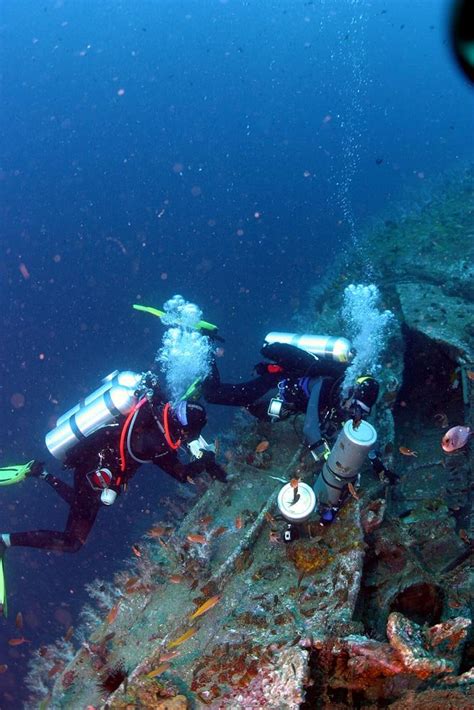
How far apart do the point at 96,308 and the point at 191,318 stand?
95.0 feet

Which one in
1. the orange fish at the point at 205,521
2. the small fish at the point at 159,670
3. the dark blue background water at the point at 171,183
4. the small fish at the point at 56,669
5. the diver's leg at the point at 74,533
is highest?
the dark blue background water at the point at 171,183

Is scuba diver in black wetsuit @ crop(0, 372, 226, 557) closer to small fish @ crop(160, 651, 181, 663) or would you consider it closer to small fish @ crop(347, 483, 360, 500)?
small fish @ crop(347, 483, 360, 500)

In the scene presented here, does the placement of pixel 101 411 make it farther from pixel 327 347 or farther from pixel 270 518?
pixel 327 347

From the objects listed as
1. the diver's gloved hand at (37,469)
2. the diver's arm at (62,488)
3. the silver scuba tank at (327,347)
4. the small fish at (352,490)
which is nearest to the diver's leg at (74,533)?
the diver's arm at (62,488)

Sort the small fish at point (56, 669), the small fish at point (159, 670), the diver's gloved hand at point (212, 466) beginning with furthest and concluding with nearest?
the diver's gloved hand at point (212, 466), the small fish at point (56, 669), the small fish at point (159, 670)

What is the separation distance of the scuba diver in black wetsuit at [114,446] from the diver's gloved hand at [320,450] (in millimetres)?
1287

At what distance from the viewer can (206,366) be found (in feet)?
26.5

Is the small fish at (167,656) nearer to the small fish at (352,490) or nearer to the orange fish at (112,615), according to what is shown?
the orange fish at (112,615)

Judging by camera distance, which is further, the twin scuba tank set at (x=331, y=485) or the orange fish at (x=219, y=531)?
the orange fish at (x=219, y=531)

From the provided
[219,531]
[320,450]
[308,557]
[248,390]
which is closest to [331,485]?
[308,557]

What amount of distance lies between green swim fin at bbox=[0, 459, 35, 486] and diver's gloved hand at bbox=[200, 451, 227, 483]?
2.99m

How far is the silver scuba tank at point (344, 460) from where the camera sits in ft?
13.6

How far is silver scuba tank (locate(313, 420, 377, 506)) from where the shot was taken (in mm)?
4145

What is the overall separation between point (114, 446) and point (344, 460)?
10.9 feet
